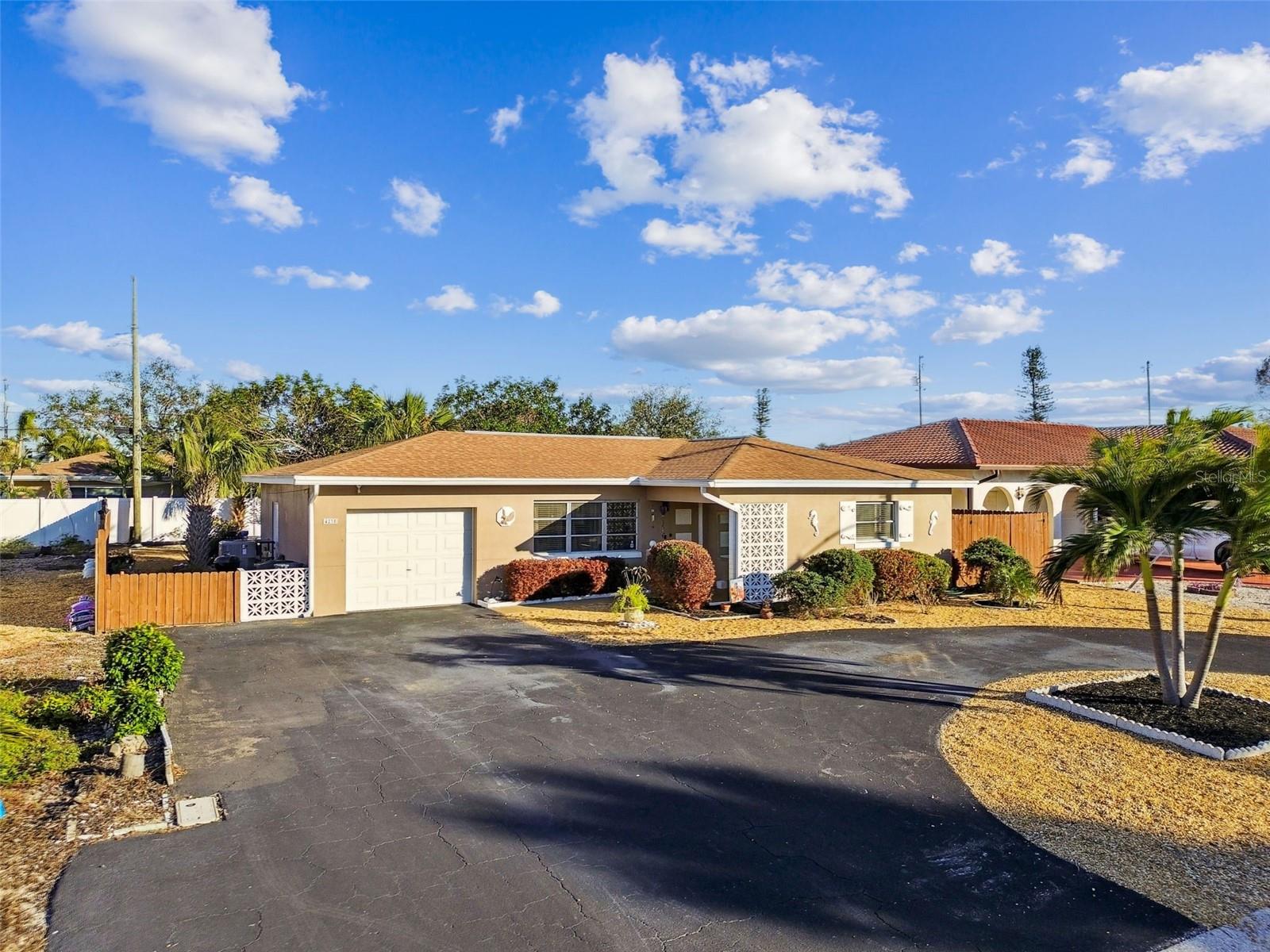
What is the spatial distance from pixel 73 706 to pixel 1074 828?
393 inches

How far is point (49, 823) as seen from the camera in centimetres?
575

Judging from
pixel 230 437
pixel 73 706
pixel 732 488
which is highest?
pixel 230 437

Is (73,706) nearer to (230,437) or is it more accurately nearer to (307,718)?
(307,718)

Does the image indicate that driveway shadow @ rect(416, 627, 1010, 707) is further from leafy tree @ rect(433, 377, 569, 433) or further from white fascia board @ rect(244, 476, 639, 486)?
leafy tree @ rect(433, 377, 569, 433)

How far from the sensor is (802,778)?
687 cm

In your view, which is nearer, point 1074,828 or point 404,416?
point 1074,828

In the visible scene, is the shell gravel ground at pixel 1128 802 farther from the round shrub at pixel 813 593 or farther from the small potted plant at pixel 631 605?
the small potted plant at pixel 631 605

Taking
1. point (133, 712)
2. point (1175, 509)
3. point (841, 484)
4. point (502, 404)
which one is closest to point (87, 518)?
point (502, 404)

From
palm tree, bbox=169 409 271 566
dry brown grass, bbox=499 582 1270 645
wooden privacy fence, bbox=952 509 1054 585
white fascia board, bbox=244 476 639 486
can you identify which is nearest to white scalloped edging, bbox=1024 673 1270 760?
dry brown grass, bbox=499 582 1270 645

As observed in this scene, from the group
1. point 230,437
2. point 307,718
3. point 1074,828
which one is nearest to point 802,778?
point 1074,828

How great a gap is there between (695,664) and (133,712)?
7.20 metres

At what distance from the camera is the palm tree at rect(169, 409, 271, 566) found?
1794 centimetres

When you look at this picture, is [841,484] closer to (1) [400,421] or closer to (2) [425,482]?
(2) [425,482]

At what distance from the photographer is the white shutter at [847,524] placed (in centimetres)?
1762
